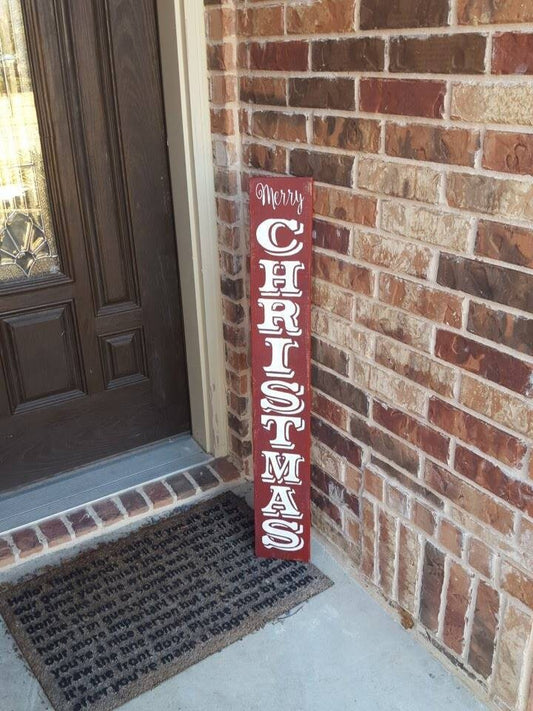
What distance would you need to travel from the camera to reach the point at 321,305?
1936mm

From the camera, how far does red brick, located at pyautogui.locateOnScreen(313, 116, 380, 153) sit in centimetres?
159

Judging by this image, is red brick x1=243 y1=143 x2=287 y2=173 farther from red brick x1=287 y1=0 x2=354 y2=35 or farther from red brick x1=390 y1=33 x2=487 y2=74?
red brick x1=390 y1=33 x2=487 y2=74

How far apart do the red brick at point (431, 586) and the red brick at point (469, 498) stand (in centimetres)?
18

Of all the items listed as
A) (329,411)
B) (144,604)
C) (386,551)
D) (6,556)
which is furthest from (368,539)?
(6,556)

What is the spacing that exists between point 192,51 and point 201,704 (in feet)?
6.10

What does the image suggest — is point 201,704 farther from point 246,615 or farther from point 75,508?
point 75,508

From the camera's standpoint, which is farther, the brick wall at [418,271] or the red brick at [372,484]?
the red brick at [372,484]

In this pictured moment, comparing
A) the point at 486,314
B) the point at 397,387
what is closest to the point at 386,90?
the point at 486,314

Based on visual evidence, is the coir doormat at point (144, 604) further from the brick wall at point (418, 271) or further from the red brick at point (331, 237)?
the red brick at point (331, 237)

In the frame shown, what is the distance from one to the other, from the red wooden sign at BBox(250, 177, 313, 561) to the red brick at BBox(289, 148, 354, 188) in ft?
0.23

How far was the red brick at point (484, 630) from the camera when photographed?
160 cm

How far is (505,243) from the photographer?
136cm

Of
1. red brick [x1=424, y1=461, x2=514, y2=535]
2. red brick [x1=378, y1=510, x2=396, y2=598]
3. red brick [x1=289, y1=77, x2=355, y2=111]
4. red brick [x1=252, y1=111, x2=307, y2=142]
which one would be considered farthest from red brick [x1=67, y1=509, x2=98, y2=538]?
red brick [x1=289, y1=77, x2=355, y2=111]

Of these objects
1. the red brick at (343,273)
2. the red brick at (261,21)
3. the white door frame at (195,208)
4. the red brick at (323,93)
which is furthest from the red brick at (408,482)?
the red brick at (261,21)
